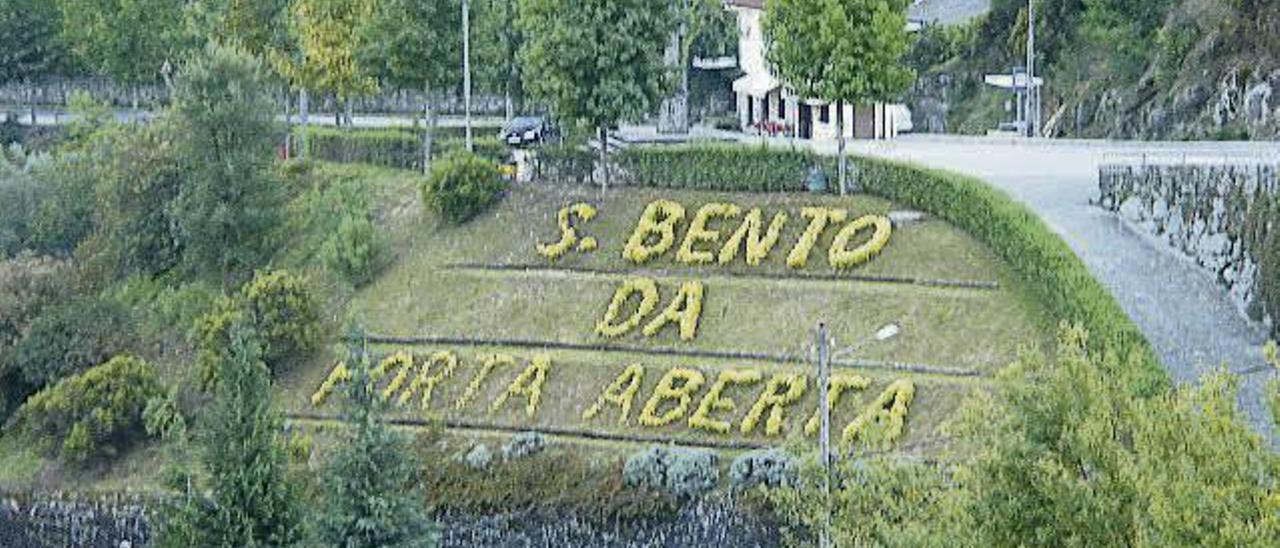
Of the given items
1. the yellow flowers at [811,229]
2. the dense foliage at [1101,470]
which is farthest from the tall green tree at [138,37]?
the dense foliage at [1101,470]

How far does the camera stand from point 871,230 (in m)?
43.8

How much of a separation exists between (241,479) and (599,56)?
21420mm

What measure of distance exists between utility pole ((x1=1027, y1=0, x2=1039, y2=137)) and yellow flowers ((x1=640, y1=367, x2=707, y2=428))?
76.4 ft

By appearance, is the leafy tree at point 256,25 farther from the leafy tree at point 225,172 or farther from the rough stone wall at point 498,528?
the rough stone wall at point 498,528

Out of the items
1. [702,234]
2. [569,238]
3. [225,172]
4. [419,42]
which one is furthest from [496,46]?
[702,234]

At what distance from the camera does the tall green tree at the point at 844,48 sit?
45.2 m

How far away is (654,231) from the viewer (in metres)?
46.2

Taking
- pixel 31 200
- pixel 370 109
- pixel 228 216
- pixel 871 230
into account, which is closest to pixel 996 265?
pixel 871 230

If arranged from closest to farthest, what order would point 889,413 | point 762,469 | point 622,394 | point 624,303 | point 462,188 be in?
point 762,469, point 889,413, point 622,394, point 624,303, point 462,188

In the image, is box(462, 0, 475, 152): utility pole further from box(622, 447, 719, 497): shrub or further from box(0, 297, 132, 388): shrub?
box(622, 447, 719, 497): shrub

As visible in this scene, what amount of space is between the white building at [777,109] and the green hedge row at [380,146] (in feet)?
31.2

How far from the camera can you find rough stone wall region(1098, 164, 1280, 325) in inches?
1391

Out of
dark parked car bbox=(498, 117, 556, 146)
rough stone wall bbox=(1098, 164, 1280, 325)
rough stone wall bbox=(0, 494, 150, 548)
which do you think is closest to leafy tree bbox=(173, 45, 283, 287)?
rough stone wall bbox=(0, 494, 150, 548)

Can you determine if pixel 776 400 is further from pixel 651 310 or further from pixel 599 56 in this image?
pixel 599 56
